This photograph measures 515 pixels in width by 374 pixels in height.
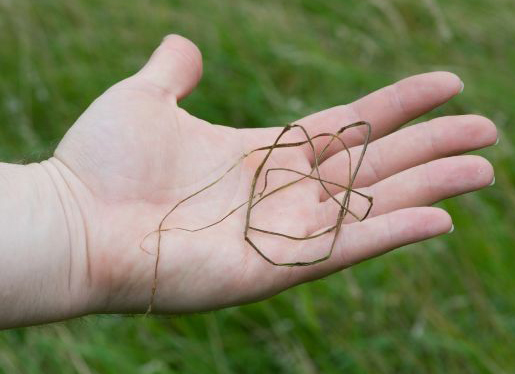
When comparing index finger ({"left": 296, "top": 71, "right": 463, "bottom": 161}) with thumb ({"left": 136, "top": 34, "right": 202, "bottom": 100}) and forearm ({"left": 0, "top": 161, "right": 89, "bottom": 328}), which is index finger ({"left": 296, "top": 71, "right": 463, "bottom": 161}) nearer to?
thumb ({"left": 136, "top": 34, "right": 202, "bottom": 100})

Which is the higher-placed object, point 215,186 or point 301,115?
point 215,186

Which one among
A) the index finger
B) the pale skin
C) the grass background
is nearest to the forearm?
the pale skin

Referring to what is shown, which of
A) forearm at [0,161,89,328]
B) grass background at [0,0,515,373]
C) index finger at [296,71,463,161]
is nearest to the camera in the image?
forearm at [0,161,89,328]

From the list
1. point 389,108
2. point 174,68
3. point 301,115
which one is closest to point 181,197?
point 174,68

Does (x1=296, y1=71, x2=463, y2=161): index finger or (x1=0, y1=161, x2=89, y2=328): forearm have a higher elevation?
(x1=296, y1=71, x2=463, y2=161): index finger

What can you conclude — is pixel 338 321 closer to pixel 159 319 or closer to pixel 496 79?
pixel 159 319

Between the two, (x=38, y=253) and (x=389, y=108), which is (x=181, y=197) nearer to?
(x=38, y=253)

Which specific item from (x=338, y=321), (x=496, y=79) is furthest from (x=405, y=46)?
(x=338, y=321)
